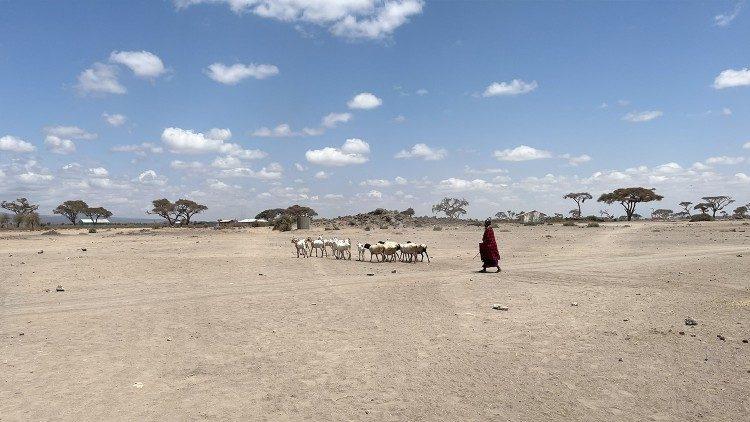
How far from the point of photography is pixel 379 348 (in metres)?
8.49

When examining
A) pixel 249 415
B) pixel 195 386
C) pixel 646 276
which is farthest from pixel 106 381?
pixel 646 276

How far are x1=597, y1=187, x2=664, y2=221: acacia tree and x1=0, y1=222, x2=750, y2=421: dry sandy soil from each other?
6556 centimetres

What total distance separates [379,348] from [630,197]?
262ft

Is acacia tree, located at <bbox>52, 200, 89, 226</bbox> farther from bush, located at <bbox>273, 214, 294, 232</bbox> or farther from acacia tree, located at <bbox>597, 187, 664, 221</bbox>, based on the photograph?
acacia tree, located at <bbox>597, 187, 664, 221</bbox>

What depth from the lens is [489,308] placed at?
38.1ft

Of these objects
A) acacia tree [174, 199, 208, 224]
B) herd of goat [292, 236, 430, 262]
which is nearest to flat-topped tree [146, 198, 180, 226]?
acacia tree [174, 199, 208, 224]

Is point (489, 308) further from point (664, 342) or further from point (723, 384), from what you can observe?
point (723, 384)

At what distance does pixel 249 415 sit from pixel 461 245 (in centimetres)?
2770

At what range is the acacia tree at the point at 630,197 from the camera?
75438 millimetres

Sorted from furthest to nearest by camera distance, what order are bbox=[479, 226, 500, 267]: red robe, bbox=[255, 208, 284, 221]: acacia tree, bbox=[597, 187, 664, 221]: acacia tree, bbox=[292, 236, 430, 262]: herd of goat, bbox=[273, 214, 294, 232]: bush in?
bbox=[255, 208, 284, 221]: acacia tree
bbox=[597, 187, 664, 221]: acacia tree
bbox=[273, 214, 294, 232]: bush
bbox=[292, 236, 430, 262]: herd of goat
bbox=[479, 226, 500, 267]: red robe

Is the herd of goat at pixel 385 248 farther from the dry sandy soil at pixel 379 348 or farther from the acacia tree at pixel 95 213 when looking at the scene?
the acacia tree at pixel 95 213

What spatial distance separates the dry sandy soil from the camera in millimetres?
6086

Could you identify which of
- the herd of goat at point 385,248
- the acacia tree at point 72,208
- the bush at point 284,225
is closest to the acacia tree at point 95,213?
the acacia tree at point 72,208

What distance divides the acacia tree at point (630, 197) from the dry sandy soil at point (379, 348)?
65.6m
